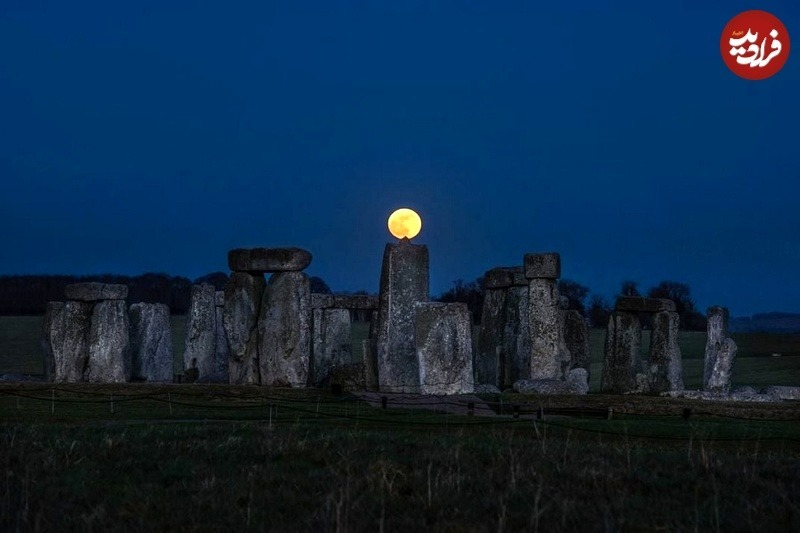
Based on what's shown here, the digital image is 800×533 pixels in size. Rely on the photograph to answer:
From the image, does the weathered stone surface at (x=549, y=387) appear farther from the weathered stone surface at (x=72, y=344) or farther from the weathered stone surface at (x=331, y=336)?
the weathered stone surface at (x=72, y=344)

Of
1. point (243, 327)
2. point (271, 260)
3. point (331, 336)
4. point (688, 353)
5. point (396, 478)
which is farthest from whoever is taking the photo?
point (688, 353)

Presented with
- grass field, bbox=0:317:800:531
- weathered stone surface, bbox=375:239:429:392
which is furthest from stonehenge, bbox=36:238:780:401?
grass field, bbox=0:317:800:531

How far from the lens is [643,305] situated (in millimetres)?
28859

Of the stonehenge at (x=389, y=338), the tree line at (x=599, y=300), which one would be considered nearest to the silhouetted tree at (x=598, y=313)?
the tree line at (x=599, y=300)

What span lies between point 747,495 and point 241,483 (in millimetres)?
4173

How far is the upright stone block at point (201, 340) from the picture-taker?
3098 centimetres

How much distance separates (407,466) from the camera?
10.0 metres

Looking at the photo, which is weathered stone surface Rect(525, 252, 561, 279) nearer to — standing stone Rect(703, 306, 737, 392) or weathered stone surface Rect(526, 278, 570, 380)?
weathered stone surface Rect(526, 278, 570, 380)

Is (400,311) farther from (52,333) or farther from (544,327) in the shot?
(52,333)

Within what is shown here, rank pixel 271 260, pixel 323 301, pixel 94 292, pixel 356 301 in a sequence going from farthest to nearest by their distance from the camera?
pixel 323 301, pixel 356 301, pixel 94 292, pixel 271 260

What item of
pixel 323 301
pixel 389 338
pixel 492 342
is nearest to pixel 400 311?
pixel 389 338

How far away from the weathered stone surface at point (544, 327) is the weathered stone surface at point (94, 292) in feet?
33.6

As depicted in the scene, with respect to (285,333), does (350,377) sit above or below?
below

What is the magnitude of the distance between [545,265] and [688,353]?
26.6 m
